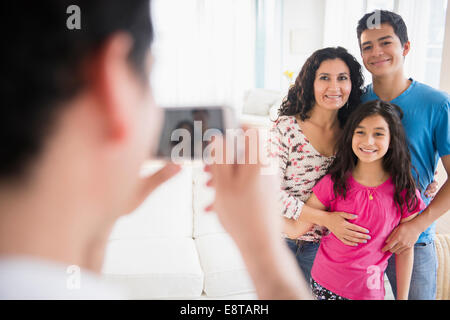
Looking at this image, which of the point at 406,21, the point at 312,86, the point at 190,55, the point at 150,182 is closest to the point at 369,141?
the point at 312,86

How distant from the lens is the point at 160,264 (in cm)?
90

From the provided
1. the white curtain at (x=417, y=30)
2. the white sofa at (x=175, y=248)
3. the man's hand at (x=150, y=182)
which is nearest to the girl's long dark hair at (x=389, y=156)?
the white sofa at (x=175, y=248)

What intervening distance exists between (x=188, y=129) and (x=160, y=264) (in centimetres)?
65

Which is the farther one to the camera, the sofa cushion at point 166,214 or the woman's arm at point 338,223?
the sofa cushion at point 166,214

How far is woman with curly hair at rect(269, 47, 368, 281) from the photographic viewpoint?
25.4 inches

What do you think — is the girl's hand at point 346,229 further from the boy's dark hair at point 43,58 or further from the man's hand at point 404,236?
the boy's dark hair at point 43,58

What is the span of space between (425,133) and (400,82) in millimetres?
101

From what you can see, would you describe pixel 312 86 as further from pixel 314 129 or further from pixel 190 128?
pixel 190 128

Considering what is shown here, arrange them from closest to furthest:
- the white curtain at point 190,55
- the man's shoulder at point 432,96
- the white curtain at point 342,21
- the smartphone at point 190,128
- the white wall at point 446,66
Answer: the smartphone at point 190,128, the white curtain at point 190,55, the man's shoulder at point 432,96, the white wall at point 446,66, the white curtain at point 342,21

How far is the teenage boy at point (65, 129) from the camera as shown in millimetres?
→ 201

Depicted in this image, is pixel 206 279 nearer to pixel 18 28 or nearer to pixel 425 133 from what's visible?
pixel 425 133

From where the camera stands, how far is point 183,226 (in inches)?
35.6

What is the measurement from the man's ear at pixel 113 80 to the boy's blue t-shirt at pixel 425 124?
544 mm
